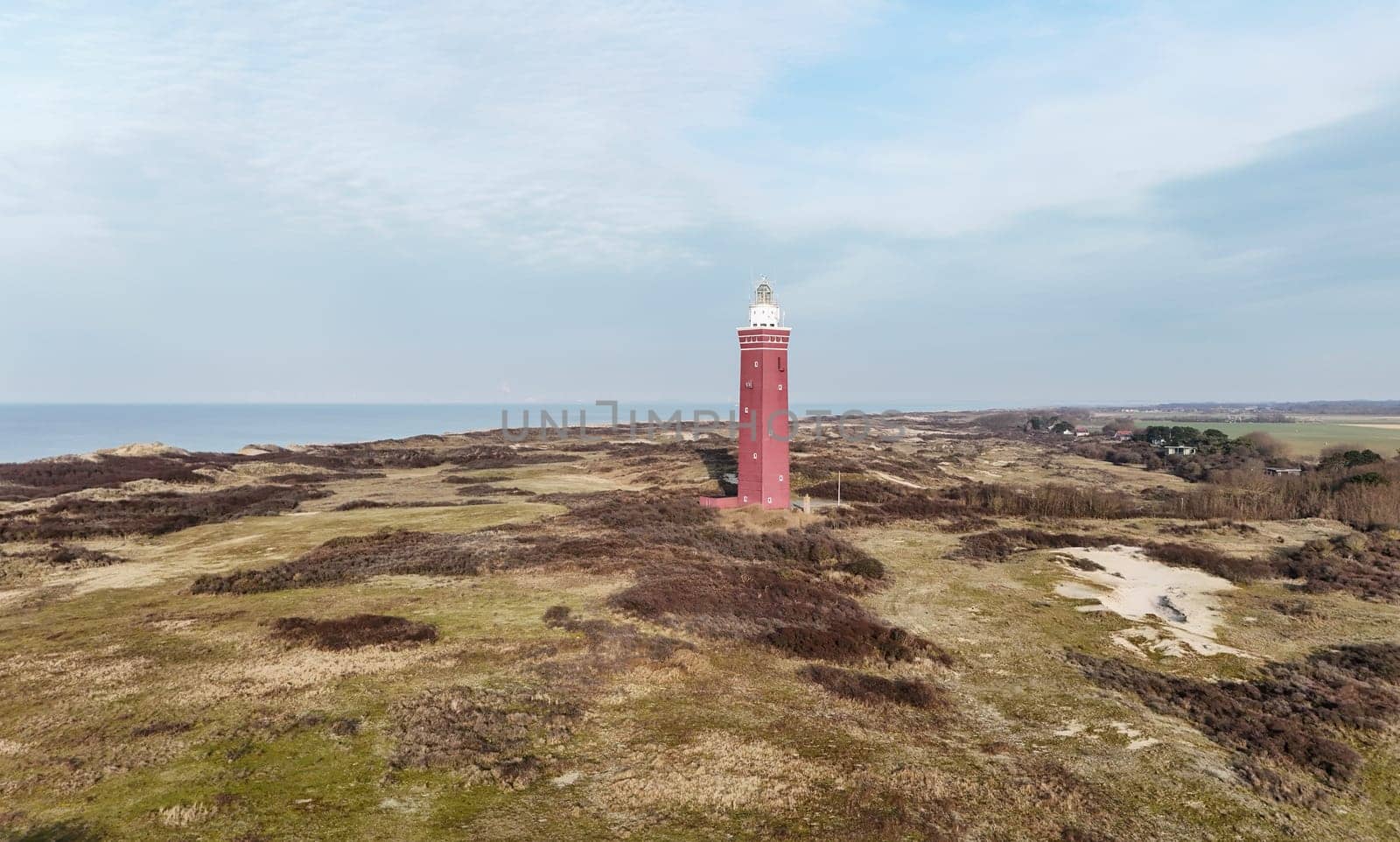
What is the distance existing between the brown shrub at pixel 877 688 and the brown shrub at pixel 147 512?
34.3 m

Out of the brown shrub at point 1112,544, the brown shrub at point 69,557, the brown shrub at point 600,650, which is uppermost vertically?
the brown shrub at point 69,557

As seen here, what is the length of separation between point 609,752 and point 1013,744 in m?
8.46

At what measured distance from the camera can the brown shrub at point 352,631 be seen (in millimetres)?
17719

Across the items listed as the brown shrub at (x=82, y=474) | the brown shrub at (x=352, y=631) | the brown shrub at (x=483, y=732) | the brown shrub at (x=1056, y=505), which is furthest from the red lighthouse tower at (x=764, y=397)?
the brown shrub at (x=82, y=474)

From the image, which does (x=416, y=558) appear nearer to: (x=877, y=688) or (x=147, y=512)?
(x=877, y=688)

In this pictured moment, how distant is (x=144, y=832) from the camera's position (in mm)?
9711

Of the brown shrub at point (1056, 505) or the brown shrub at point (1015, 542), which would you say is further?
the brown shrub at point (1056, 505)

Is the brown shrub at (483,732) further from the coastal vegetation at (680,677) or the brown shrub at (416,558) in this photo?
the brown shrub at (416,558)

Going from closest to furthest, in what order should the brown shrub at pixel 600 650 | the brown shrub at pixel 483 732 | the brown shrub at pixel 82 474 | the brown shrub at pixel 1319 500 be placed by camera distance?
the brown shrub at pixel 483 732 → the brown shrub at pixel 600 650 → the brown shrub at pixel 1319 500 → the brown shrub at pixel 82 474

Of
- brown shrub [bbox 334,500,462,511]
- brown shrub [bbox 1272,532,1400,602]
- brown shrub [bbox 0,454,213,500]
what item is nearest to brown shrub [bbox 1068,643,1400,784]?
brown shrub [bbox 1272,532,1400,602]

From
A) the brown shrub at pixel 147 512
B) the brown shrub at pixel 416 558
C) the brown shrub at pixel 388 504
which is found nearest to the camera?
the brown shrub at pixel 416 558

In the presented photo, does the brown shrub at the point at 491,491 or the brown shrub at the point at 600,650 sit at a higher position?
the brown shrub at the point at 491,491

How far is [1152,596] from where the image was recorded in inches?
1036

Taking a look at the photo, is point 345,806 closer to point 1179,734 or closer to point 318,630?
point 318,630
